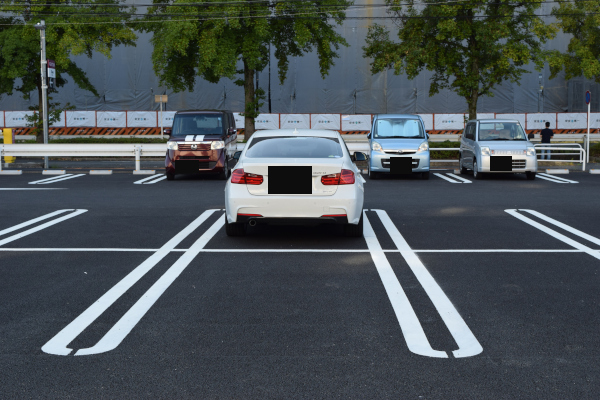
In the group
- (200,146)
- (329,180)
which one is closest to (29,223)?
(329,180)

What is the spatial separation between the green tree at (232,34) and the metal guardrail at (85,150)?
6.86m

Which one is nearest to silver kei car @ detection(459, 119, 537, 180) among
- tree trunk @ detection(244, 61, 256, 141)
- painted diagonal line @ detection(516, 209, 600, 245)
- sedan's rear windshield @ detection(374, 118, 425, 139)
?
sedan's rear windshield @ detection(374, 118, 425, 139)

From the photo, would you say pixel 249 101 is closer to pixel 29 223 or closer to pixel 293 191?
pixel 29 223

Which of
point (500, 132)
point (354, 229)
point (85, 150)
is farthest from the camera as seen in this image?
point (85, 150)

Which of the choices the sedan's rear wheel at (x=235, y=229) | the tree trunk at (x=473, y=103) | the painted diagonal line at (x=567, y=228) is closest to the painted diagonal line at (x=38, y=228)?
the sedan's rear wheel at (x=235, y=229)

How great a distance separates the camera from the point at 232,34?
29.1 meters

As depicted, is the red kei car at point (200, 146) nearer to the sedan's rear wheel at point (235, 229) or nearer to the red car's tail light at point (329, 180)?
the sedan's rear wheel at point (235, 229)

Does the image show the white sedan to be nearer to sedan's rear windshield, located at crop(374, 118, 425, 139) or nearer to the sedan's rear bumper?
the sedan's rear bumper

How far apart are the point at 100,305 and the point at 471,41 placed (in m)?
26.4

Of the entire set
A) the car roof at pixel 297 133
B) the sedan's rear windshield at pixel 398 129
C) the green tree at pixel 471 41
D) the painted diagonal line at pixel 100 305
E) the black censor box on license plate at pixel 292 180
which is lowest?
the painted diagonal line at pixel 100 305

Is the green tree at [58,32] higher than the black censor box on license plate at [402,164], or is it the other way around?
the green tree at [58,32]

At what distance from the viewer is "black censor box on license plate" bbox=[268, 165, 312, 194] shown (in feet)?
27.2

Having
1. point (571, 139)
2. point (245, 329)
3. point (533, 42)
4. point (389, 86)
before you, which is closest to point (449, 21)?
point (533, 42)

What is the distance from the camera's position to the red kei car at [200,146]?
723 inches
